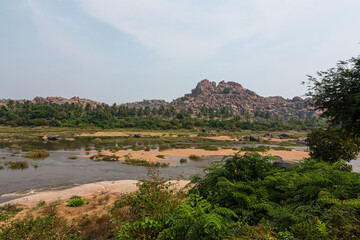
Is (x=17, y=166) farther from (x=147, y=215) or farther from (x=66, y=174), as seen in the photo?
(x=147, y=215)

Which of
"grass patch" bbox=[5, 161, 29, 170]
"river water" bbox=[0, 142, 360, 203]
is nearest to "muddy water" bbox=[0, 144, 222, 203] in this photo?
"river water" bbox=[0, 142, 360, 203]

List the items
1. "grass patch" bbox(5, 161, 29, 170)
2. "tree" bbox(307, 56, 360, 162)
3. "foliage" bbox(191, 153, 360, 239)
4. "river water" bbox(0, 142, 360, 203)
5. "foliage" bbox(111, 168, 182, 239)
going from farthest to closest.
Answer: "grass patch" bbox(5, 161, 29, 170) → "river water" bbox(0, 142, 360, 203) → "tree" bbox(307, 56, 360, 162) → "foliage" bbox(111, 168, 182, 239) → "foliage" bbox(191, 153, 360, 239)

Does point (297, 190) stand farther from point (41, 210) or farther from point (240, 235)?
point (41, 210)

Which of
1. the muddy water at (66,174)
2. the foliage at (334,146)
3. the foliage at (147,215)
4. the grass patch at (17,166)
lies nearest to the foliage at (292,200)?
the foliage at (147,215)

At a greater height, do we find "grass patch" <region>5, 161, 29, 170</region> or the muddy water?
"grass patch" <region>5, 161, 29, 170</region>

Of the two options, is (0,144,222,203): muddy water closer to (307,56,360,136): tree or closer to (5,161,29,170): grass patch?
(5,161,29,170): grass patch

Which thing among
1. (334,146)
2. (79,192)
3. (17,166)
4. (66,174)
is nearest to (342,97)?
(334,146)

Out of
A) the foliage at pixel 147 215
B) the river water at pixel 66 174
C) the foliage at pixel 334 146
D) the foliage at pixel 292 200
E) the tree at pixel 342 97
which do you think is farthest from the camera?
the river water at pixel 66 174

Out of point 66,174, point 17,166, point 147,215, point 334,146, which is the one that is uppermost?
point 334,146

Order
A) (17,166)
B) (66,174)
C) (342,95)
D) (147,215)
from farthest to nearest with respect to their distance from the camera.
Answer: (17,166)
(66,174)
(342,95)
(147,215)

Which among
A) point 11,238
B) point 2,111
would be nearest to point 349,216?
point 11,238

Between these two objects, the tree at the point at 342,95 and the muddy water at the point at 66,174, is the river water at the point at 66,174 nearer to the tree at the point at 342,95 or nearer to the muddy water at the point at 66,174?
the muddy water at the point at 66,174

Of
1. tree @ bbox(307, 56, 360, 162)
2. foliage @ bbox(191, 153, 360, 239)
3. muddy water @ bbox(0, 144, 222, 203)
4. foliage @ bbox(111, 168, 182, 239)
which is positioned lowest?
muddy water @ bbox(0, 144, 222, 203)

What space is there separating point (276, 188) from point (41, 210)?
483 inches
